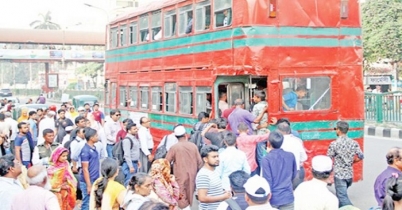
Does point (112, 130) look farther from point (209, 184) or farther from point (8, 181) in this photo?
point (8, 181)

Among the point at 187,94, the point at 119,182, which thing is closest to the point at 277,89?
the point at 187,94

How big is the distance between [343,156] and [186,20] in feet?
18.2

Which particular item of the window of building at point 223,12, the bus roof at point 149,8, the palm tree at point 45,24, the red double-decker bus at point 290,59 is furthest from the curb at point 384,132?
the palm tree at point 45,24

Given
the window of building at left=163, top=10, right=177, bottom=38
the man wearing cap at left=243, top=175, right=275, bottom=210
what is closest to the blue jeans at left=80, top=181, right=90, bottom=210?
the man wearing cap at left=243, top=175, right=275, bottom=210

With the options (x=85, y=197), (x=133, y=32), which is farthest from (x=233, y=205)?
(x=133, y=32)

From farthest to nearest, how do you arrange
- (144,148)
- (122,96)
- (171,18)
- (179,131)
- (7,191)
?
(122,96), (171,18), (144,148), (179,131), (7,191)

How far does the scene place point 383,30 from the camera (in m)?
28.7

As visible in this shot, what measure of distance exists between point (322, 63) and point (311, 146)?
4.58 ft

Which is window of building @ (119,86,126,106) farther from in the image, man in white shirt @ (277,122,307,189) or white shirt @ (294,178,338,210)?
white shirt @ (294,178,338,210)

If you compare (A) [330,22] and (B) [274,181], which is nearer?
(B) [274,181]

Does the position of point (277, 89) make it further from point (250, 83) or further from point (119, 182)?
point (119, 182)

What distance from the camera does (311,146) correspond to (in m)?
9.95

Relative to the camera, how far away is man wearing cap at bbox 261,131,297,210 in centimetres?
606

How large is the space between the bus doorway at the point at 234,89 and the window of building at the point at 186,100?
116cm
